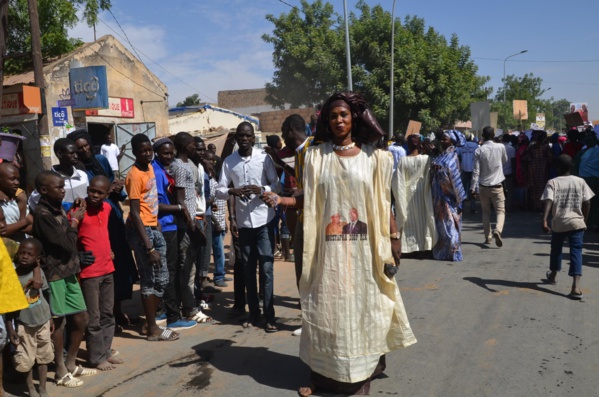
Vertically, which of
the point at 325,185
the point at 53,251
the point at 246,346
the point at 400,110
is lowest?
the point at 246,346

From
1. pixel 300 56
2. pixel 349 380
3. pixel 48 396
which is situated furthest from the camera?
pixel 300 56

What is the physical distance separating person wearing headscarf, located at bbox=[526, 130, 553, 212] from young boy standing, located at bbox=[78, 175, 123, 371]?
447 inches

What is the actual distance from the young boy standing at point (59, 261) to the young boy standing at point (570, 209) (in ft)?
16.6

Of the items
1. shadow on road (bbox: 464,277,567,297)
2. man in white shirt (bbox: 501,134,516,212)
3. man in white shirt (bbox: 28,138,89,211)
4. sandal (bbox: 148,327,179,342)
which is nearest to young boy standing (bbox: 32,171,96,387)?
man in white shirt (bbox: 28,138,89,211)

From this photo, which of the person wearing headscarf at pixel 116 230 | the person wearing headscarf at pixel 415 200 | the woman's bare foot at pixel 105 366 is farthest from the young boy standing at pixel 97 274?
the person wearing headscarf at pixel 415 200

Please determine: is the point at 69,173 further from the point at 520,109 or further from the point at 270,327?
the point at 520,109

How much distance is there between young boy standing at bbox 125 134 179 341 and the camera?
4.96m

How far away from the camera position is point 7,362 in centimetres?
434

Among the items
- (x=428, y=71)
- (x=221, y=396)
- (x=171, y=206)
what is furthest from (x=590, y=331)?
(x=428, y=71)

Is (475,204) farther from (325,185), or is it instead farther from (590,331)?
(325,185)

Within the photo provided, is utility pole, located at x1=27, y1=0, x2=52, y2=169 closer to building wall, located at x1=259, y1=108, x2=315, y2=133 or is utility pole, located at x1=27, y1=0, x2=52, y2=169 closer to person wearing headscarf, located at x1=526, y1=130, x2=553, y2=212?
person wearing headscarf, located at x1=526, y1=130, x2=553, y2=212

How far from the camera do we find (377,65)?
2864 centimetres

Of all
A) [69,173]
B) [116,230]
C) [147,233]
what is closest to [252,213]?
[147,233]

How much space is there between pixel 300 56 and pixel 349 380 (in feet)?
97.9
